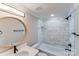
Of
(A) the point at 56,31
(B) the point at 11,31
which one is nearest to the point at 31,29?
(B) the point at 11,31

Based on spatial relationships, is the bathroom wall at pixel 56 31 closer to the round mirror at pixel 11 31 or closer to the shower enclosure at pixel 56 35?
the shower enclosure at pixel 56 35

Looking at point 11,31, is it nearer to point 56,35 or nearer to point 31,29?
point 31,29

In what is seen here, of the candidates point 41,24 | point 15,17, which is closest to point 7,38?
point 15,17

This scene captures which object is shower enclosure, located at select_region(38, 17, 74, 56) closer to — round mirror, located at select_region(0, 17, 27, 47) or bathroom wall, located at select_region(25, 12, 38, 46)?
bathroom wall, located at select_region(25, 12, 38, 46)

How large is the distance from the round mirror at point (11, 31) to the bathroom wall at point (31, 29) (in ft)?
0.24

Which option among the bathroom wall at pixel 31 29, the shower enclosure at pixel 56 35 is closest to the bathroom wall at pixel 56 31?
the shower enclosure at pixel 56 35

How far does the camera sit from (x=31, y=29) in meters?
1.11

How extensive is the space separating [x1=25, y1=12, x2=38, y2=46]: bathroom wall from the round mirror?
72mm

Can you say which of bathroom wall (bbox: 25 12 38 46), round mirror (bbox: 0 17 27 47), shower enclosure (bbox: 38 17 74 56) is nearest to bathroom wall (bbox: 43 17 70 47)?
shower enclosure (bbox: 38 17 74 56)

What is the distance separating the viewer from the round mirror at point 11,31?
2.94 feet

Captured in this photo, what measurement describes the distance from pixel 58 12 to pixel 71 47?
23.6 inches

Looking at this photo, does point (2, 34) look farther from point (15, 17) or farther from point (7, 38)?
point (15, 17)

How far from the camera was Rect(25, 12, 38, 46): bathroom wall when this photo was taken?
108 cm

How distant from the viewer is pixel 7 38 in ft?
3.09
